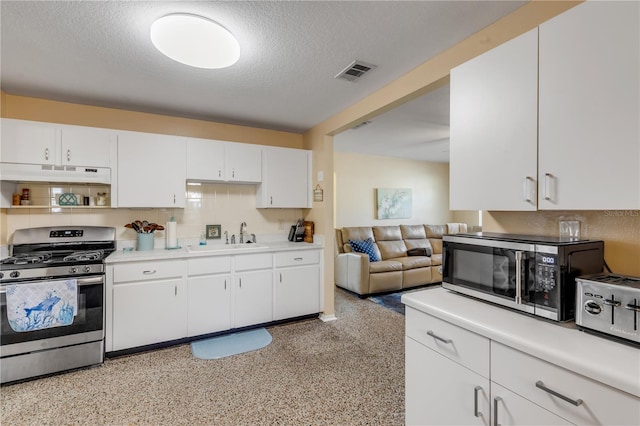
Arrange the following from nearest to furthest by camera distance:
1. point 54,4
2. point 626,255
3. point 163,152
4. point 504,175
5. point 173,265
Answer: point 626,255
point 504,175
point 54,4
point 173,265
point 163,152

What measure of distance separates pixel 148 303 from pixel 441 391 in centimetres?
253

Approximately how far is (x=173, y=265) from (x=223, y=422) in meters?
1.51

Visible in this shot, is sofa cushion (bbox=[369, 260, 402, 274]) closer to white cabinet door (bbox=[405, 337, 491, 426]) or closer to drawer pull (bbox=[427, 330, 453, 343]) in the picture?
white cabinet door (bbox=[405, 337, 491, 426])

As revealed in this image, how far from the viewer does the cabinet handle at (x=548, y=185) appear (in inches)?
49.8

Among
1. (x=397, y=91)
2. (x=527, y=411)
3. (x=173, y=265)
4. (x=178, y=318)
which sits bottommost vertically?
(x=178, y=318)

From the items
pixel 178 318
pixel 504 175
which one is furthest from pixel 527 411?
pixel 178 318

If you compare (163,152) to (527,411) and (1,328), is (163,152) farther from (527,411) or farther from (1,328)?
(527,411)

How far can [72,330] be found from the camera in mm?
2395

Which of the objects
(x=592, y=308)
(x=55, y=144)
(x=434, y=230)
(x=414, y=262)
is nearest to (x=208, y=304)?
(x=55, y=144)

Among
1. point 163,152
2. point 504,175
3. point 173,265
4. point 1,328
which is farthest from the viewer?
point 163,152

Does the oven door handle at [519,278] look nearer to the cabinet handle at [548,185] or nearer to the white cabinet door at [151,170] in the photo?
the cabinet handle at [548,185]

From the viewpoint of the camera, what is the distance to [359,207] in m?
5.71

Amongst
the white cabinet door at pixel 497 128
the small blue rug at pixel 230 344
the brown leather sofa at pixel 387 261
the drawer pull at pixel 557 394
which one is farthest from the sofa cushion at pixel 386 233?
the drawer pull at pixel 557 394

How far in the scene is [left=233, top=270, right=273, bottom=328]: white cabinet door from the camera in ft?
10.3
